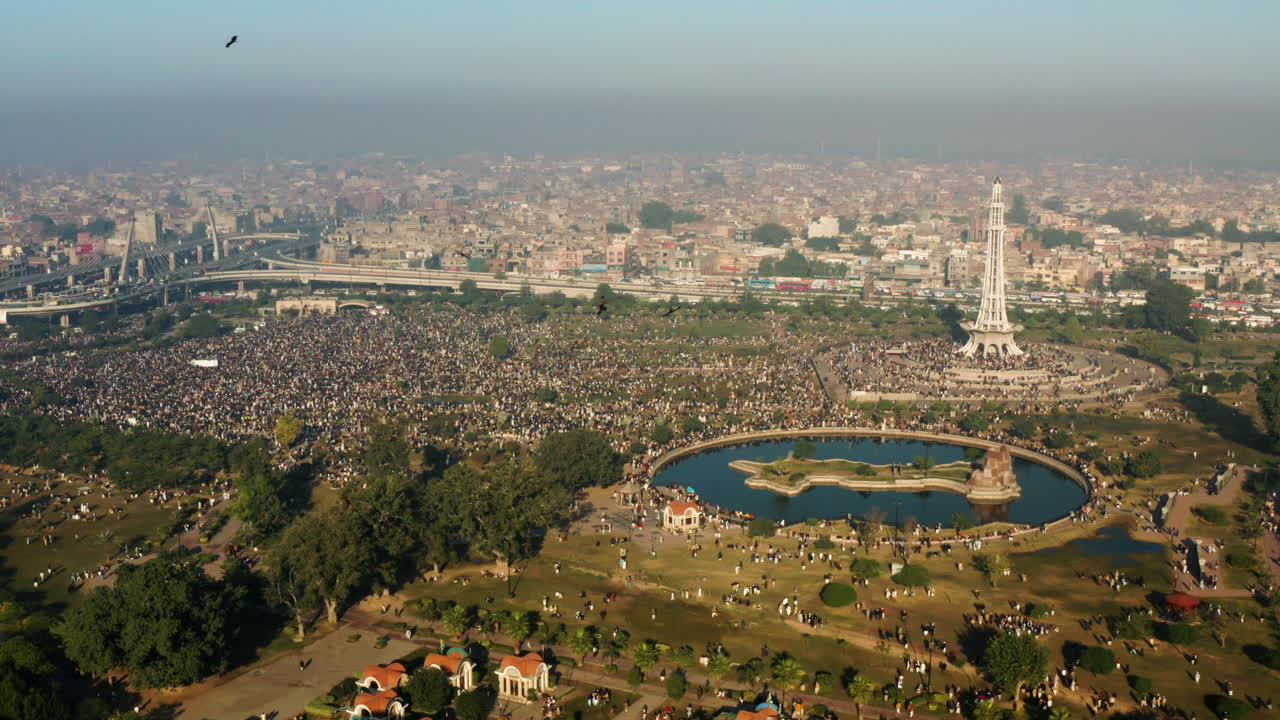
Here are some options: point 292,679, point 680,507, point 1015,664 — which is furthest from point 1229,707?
point 292,679

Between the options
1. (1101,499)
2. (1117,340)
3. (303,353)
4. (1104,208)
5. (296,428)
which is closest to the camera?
(1101,499)

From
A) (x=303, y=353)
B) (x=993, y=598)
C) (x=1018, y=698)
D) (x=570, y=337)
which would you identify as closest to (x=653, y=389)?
(x=570, y=337)

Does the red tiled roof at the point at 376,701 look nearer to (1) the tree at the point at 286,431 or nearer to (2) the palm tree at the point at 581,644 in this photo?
(2) the palm tree at the point at 581,644

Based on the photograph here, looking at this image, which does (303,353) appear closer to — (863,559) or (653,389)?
(653,389)

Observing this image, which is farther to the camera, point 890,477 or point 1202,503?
point 890,477

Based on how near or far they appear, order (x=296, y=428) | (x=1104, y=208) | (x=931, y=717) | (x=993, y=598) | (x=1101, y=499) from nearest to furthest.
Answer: (x=931, y=717) → (x=993, y=598) → (x=1101, y=499) → (x=296, y=428) → (x=1104, y=208)

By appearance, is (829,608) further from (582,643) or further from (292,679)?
(292,679)
